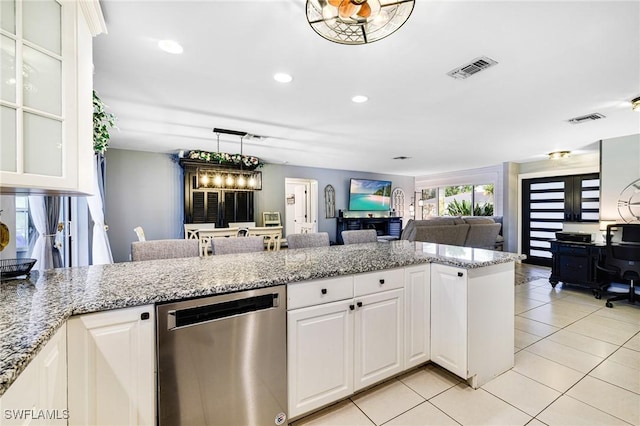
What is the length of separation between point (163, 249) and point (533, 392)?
296 centimetres

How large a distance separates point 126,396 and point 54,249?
2.48 meters

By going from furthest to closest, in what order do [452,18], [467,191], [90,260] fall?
[467,191] < [90,260] < [452,18]

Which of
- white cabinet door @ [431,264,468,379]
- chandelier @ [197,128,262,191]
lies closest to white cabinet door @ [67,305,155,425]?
white cabinet door @ [431,264,468,379]

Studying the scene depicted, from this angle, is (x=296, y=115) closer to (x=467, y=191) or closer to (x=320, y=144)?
(x=320, y=144)

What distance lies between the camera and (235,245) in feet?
8.23

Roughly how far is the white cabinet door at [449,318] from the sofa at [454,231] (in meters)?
2.81

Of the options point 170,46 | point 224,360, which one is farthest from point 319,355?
point 170,46

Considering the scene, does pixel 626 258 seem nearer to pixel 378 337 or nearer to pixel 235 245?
pixel 378 337

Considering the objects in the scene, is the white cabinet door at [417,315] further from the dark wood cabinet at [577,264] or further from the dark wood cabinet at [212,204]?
the dark wood cabinet at [212,204]

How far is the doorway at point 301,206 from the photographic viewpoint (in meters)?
7.13

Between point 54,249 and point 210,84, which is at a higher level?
point 210,84

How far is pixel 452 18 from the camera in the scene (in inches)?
65.1

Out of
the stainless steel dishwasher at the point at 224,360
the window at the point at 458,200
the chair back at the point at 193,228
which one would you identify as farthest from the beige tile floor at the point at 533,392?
the window at the point at 458,200

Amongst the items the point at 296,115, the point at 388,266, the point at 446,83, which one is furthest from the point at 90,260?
the point at 446,83
